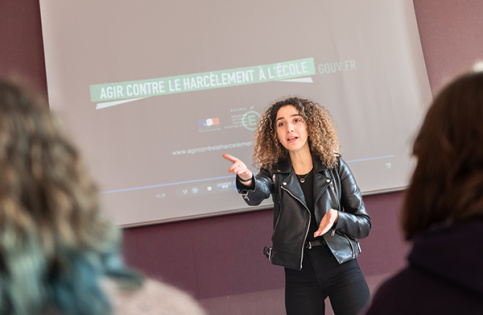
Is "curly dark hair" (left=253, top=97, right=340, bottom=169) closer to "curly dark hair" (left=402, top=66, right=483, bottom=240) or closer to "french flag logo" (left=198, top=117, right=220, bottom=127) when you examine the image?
"french flag logo" (left=198, top=117, right=220, bottom=127)

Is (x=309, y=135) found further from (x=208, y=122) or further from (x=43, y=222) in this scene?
(x=43, y=222)

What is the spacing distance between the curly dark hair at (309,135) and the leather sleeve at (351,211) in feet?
0.35

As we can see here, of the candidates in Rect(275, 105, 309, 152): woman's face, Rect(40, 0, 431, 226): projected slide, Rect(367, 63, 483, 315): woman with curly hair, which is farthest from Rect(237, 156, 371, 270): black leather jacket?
Rect(367, 63, 483, 315): woman with curly hair

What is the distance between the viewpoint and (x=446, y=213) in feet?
3.03

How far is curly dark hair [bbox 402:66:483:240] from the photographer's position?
0.89 meters

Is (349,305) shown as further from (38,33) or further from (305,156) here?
(38,33)

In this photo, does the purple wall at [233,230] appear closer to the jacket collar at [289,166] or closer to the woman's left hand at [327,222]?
the jacket collar at [289,166]

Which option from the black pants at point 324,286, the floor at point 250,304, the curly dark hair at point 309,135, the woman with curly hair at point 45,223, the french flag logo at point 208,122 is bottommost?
the floor at point 250,304

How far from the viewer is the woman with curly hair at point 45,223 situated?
2.09 feet

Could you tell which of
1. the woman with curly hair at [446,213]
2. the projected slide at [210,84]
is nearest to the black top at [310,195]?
the projected slide at [210,84]

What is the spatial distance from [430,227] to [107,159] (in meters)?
3.18

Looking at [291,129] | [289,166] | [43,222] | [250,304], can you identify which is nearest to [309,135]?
[291,129]

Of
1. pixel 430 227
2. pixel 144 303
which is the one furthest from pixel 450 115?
pixel 144 303

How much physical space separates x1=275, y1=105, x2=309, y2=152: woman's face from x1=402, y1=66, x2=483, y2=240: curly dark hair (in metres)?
1.79
